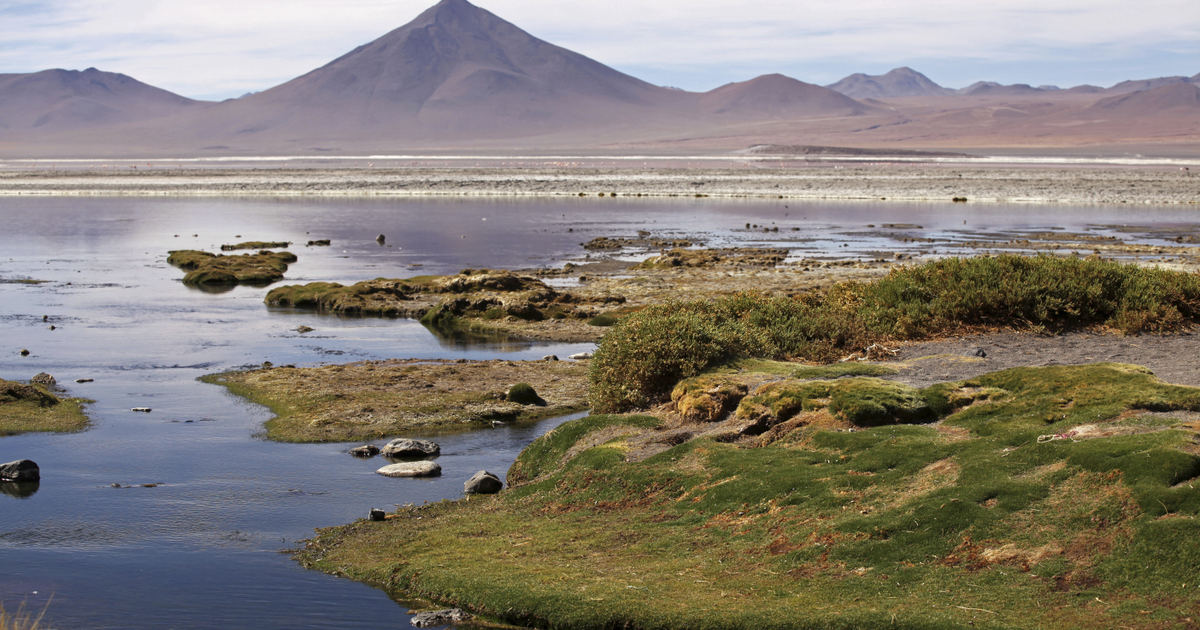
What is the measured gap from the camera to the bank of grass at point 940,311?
1650 centimetres

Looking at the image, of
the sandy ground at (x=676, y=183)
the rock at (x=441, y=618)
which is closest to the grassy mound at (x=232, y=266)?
the rock at (x=441, y=618)

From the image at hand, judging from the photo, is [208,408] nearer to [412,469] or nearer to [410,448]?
[410,448]

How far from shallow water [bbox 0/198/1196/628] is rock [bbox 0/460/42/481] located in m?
0.42

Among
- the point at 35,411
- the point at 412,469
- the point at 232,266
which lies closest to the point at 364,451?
the point at 412,469

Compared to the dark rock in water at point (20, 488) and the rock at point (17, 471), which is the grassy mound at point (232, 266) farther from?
the dark rock in water at point (20, 488)

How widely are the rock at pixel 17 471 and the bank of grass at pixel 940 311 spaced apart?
842cm

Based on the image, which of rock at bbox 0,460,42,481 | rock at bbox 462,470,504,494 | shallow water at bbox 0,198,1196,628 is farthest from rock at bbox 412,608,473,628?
rock at bbox 0,460,42,481

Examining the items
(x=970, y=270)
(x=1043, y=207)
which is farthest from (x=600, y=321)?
(x=1043, y=207)

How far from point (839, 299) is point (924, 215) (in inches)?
1980

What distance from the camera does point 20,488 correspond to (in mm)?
14898

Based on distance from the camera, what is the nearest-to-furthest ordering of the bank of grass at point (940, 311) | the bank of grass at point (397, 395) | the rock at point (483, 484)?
the rock at point (483, 484)
the bank of grass at point (940, 311)
the bank of grass at point (397, 395)

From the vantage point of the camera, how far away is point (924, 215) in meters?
67.4

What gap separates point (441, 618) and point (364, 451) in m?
7.04

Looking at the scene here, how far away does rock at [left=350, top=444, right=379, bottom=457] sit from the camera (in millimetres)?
16711
